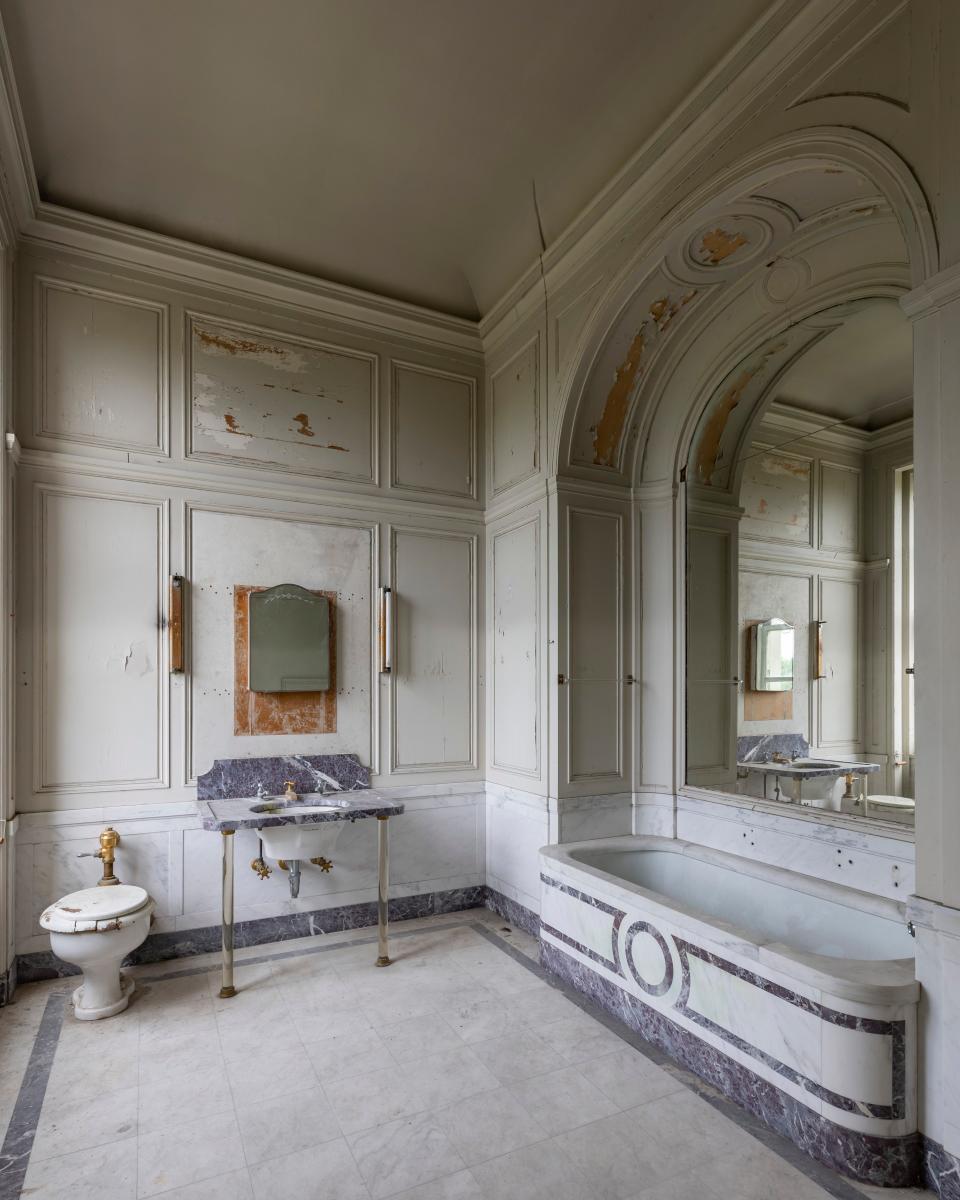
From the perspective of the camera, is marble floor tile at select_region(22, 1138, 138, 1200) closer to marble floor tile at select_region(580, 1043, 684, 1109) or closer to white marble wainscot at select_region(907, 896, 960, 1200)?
marble floor tile at select_region(580, 1043, 684, 1109)

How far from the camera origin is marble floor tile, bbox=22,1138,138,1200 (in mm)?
2014

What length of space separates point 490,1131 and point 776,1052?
93 centimetres

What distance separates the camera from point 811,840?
2.94 meters

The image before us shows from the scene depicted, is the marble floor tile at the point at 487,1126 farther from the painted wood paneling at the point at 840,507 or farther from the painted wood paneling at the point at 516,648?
the painted wood paneling at the point at 840,507

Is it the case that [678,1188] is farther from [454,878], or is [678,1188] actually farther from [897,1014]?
[454,878]

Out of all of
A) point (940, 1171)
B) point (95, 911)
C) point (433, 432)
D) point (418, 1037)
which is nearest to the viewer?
point (940, 1171)

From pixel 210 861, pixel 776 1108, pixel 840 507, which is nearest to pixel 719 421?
pixel 840 507

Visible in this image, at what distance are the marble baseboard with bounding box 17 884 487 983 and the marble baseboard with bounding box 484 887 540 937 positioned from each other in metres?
0.04

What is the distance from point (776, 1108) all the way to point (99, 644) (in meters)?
3.36

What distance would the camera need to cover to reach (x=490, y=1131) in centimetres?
227

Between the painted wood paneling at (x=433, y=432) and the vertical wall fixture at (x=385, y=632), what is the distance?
0.70 meters

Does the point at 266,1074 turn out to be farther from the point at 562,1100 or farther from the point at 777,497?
the point at 777,497

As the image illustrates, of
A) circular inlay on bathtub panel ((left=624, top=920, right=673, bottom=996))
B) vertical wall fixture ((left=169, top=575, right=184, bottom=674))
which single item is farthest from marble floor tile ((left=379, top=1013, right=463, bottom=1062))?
vertical wall fixture ((left=169, top=575, right=184, bottom=674))

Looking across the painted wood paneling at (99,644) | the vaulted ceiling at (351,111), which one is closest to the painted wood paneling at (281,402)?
the vaulted ceiling at (351,111)
